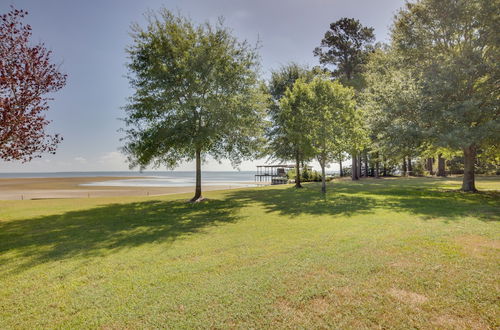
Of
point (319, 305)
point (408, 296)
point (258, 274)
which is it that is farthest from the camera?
point (258, 274)

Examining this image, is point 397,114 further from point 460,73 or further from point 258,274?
point 258,274

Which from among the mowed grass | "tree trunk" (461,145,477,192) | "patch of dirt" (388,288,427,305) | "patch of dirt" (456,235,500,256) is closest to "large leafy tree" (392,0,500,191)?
"tree trunk" (461,145,477,192)

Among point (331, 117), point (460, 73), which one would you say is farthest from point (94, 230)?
point (460, 73)

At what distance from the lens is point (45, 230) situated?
32.4ft

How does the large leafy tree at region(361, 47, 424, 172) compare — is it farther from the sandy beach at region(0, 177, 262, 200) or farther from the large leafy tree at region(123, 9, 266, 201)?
the sandy beach at region(0, 177, 262, 200)

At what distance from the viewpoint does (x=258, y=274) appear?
17.5 ft

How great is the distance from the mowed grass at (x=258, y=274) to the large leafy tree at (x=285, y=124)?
1276cm

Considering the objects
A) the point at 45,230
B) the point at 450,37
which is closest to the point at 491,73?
the point at 450,37

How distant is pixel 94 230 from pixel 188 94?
962 centimetres

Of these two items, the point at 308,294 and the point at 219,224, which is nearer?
the point at 308,294

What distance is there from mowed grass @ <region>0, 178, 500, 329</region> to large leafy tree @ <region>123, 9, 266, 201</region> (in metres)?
7.33

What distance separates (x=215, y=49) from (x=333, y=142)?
11.0 metres

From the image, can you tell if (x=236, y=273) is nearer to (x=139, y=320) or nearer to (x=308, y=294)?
(x=308, y=294)

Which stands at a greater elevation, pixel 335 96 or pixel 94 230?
pixel 335 96
